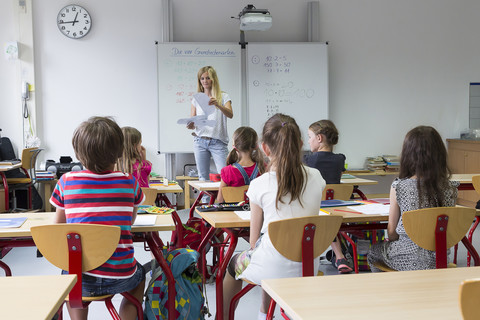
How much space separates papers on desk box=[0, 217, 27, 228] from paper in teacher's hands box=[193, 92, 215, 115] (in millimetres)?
2449

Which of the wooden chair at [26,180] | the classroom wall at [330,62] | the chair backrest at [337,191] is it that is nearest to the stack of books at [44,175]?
the wooden chair at [26,180]

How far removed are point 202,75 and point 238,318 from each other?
258 centimetres

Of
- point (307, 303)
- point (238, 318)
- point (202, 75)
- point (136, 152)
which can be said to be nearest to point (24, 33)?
point (202, 75)

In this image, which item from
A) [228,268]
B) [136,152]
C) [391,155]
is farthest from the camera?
[391,155]

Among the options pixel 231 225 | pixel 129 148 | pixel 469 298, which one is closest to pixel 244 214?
pixel 231 225

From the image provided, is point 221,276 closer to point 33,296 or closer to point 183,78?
point 33,296

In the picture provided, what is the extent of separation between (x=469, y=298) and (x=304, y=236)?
1085 millimetres

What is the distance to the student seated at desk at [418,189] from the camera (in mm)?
2240

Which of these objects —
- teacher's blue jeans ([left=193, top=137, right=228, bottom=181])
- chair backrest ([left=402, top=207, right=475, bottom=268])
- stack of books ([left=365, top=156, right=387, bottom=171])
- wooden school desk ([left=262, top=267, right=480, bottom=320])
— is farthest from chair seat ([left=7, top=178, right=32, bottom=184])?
wooden school desk ([left=262, top=267, right=480, bottom=320])

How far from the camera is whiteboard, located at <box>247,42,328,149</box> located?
252 inches

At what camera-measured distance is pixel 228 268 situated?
2.35 m

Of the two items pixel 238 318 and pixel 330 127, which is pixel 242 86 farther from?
pixel 238 318

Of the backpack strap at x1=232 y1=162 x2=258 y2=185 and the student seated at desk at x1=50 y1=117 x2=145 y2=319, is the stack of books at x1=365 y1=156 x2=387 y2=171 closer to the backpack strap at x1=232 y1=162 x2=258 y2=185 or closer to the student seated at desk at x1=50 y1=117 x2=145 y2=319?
the backpack strap at x1=232 y1=162 x2=258 y2=185

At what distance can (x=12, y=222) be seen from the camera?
85.7 inches
